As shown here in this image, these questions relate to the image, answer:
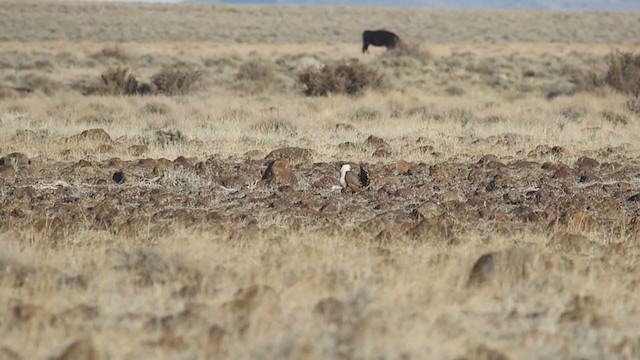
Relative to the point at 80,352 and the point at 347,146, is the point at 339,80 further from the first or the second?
the point at 80,352

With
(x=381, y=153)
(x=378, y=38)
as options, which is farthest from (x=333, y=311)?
(x=378, y=38)

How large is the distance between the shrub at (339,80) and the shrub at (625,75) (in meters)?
5.95

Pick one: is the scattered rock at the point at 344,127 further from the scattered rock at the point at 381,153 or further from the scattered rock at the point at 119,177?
the scattered rock at the point at 119,177

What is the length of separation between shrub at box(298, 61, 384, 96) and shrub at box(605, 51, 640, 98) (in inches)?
234

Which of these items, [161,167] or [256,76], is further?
[256,76]

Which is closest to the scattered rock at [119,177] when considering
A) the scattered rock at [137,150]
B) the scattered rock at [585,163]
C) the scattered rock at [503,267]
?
the scattered rock at [137,150]

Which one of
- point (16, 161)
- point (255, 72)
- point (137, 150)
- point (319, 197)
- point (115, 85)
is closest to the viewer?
point (319, 197)

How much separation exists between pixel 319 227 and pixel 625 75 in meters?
18.1

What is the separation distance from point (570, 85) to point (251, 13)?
2065 inches

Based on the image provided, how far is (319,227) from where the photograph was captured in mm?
7953

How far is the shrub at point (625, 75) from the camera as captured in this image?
921 inches

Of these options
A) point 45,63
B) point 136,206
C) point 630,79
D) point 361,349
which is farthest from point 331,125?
point 45,63

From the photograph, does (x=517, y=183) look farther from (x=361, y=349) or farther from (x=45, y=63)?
(x=45, y=63)

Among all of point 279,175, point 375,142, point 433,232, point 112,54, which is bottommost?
point 112,54
